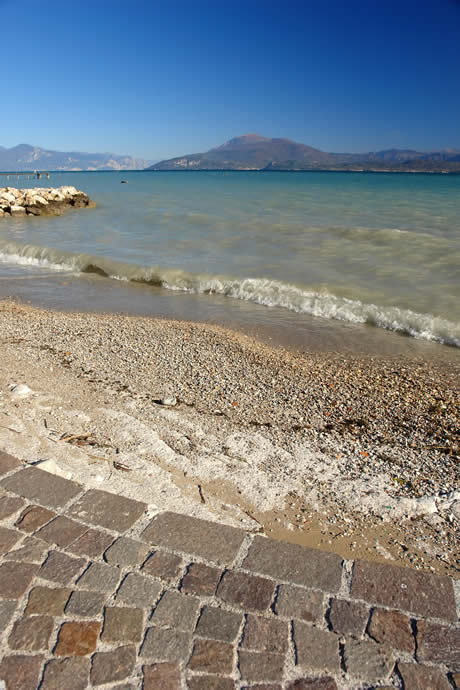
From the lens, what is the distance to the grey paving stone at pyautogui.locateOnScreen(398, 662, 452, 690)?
1.87 meters

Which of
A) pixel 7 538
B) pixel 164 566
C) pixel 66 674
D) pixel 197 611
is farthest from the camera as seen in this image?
pixel 7 538

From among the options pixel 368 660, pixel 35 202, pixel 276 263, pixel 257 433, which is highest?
pixel 35 202

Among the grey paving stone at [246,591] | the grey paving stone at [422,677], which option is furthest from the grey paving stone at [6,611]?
the grey paving stone at [422,677]

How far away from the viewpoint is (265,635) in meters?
2.09

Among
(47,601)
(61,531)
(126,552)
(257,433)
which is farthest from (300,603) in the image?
(257,433)

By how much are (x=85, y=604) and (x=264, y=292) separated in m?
8.16

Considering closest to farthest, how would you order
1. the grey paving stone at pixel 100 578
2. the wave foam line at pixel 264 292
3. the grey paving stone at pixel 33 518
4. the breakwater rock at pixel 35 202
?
the grey paving stone at pixel 100 578
the grey paving stone at pixel 33 518
the wave foam line at pixel 264 292
the breakwater rock at pixel 35 202

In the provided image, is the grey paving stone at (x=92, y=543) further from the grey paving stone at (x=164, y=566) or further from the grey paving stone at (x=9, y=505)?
the grey paving stone at (x=9, y=505)

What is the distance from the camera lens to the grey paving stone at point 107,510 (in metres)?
2.73

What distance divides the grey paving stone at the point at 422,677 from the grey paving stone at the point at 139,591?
3.83 ft

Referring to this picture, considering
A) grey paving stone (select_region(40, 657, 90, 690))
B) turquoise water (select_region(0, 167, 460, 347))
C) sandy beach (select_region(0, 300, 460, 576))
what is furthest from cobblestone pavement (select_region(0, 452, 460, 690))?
turquoise water (select_region(0, 167, 460, 347))

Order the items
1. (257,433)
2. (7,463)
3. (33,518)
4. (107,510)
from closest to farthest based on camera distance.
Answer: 1. (33,518)
2. (107,510)
3. (7,463)
4. (257,433)

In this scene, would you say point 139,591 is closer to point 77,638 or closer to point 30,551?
point 77,638

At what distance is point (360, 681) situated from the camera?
6.23 ft
